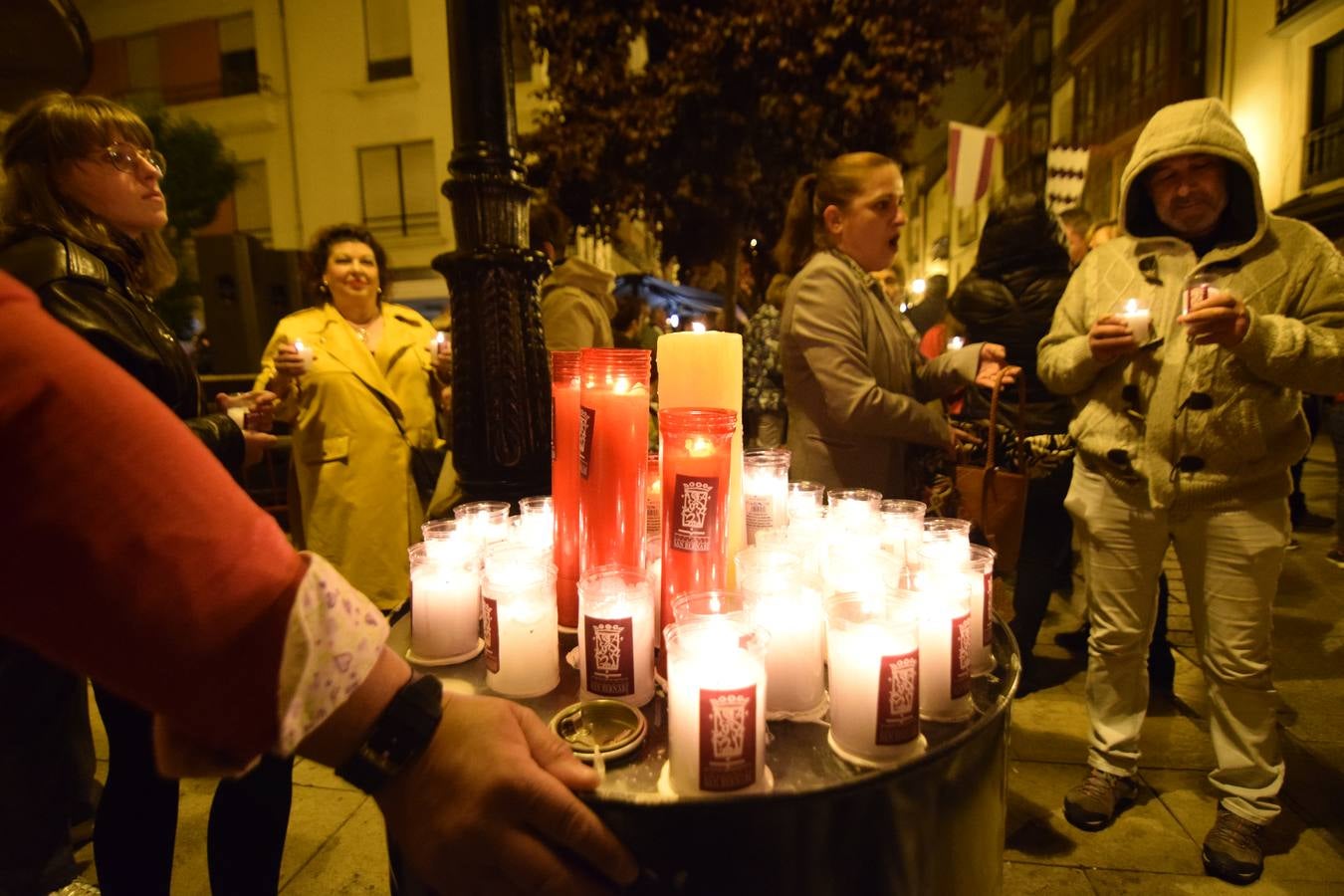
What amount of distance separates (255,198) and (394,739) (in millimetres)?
22828

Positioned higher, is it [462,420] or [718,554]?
[462,420]

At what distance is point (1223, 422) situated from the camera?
8.29 ft

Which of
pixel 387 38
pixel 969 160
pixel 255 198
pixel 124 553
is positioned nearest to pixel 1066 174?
pixel 969 160

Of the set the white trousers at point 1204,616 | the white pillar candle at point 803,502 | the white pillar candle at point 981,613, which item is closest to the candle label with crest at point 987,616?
the white pillar candle at point 981,613

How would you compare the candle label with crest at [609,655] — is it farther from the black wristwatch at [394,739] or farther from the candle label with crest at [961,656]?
the candle label with crest at [961,656]

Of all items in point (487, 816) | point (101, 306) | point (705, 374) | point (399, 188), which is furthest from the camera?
point (399, 188)

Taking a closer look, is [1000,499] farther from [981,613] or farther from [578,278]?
[578,278]

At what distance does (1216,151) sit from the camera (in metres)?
2.56

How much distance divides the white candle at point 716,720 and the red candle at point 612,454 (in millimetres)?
420

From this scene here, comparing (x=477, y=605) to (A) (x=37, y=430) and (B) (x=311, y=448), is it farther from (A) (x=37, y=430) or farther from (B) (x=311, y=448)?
(B) (x=311, y=448)

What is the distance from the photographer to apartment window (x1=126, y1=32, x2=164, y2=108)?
2044cm

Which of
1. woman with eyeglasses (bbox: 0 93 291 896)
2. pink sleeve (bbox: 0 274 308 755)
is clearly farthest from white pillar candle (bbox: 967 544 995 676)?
woman with eyeglasses (bbox: 0 93 291 896)

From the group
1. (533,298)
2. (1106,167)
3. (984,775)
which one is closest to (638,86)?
(533,298)

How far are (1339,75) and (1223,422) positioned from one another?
16450mm
